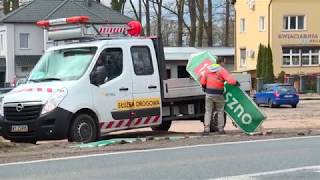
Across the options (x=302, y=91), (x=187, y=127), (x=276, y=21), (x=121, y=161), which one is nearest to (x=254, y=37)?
(x=276, y=21)

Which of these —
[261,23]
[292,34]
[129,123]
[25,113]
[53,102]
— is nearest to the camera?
[53,102]

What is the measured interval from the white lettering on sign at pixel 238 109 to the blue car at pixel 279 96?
966 inches

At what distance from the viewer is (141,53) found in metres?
15.0

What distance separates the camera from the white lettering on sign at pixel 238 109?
50.2 ft

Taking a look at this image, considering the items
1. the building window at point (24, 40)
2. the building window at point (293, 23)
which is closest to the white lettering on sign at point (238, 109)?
the building window at point (293, 23)

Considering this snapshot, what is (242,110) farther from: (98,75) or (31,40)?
(31,40)

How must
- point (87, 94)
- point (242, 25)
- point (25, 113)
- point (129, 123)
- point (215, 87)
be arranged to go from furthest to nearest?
point (242, 25) < point (215, 87) < point (129, 123) < point (87, 94) < point (25, 113)

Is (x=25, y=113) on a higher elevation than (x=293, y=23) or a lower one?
lower

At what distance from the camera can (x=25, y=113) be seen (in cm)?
1335

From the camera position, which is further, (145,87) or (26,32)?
(26,32)

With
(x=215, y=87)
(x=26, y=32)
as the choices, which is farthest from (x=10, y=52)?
(x=215, y=87)

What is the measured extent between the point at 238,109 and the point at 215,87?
0.81 metres

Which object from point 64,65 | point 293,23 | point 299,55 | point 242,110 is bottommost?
point 242,110

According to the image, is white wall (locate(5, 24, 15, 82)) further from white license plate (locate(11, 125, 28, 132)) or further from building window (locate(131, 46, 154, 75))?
white license plate (locate(11, 125, 28, 132))
